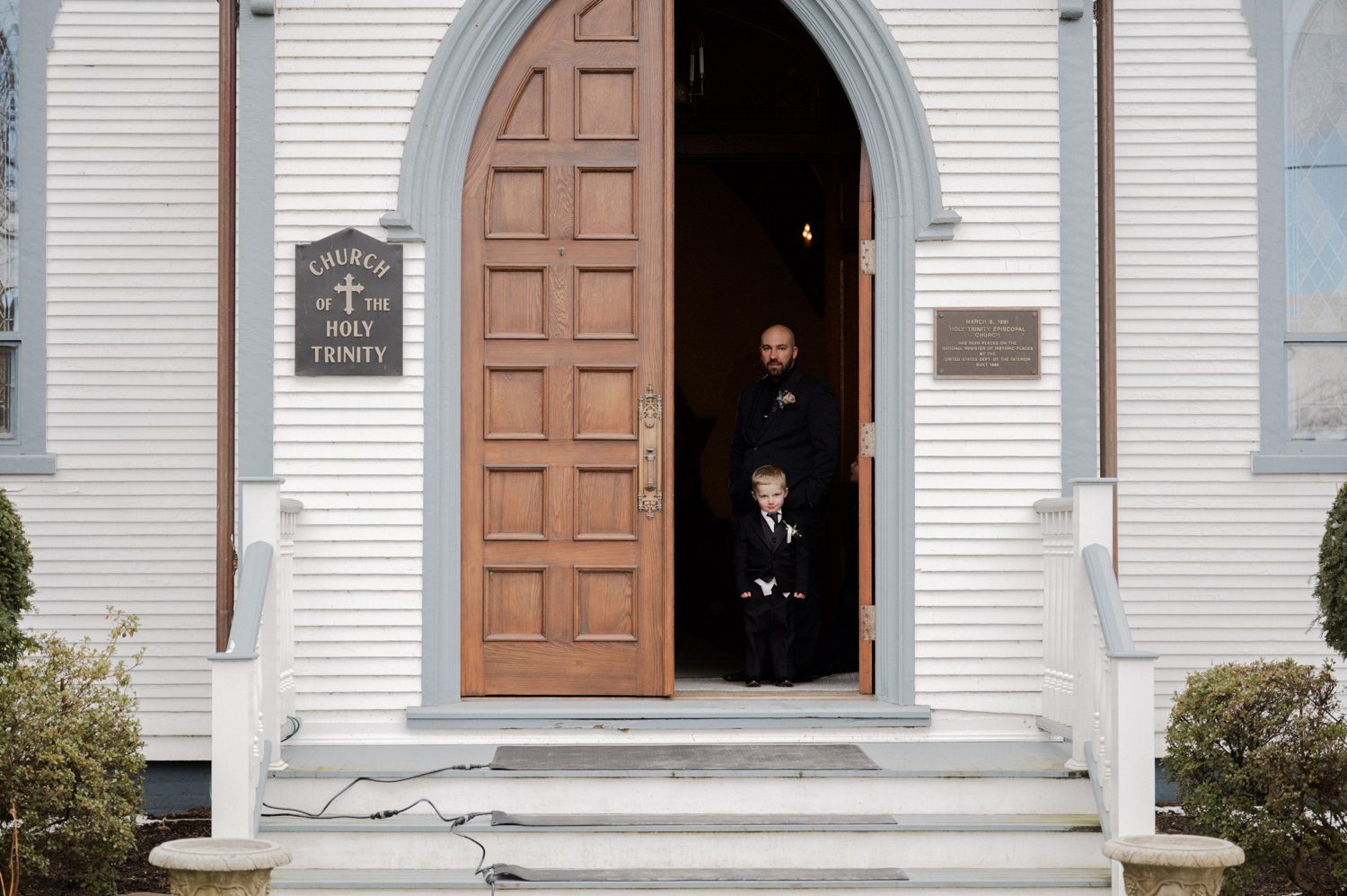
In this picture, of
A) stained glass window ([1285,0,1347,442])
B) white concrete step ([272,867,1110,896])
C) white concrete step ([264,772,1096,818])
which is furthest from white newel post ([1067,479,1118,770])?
stained glass window ([1285,0,1347,442])

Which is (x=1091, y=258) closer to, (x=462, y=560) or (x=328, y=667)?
(x=462, y=560)

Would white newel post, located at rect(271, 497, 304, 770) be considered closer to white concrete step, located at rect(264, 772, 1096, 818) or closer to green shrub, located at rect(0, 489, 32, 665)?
white concrete step, located at rect(264, 772, 1096, 818)

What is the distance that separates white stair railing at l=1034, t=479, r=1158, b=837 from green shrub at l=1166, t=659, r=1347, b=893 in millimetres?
299

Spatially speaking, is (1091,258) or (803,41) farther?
(803,41)

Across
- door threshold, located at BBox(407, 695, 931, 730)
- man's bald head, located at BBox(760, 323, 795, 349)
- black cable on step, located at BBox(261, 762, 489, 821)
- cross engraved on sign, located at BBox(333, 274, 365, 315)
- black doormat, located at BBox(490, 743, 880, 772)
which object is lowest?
black cable on step, located at BBox(261, 762, 489, 821)

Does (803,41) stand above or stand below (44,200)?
above

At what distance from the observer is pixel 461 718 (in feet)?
23.7

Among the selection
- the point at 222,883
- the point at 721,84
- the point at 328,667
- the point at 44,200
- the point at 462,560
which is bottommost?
the point at 222,883

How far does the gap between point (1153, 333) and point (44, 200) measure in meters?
5.81

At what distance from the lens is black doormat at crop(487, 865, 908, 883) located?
616 cm

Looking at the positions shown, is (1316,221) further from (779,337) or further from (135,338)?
(135,338)

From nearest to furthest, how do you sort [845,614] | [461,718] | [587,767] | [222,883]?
[222,883]
[587,767]
[461,718]
[845,614]

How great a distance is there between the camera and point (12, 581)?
21.3ft

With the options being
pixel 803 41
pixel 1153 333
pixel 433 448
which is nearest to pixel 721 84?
pixel 803 41
